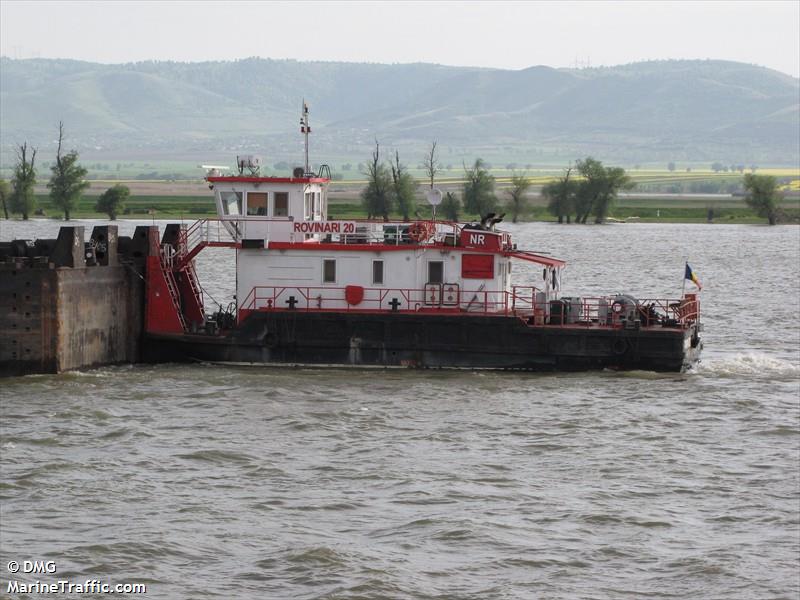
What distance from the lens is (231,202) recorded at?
34281 mm

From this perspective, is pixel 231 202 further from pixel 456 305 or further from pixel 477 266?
pixel 477 266

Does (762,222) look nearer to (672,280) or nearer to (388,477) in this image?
(672,280)

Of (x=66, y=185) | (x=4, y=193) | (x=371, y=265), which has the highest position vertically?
(x=66, y=185)

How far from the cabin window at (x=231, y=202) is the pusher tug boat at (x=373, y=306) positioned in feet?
0.11

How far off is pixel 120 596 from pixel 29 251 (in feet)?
52.1

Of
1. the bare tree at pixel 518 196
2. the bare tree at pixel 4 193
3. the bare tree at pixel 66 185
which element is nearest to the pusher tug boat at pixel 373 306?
the bare tree at pixel 66 185

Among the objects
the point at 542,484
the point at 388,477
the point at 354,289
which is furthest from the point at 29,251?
the point at 542,484

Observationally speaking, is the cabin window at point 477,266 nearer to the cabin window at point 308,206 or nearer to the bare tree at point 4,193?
the cabin window at point 308,206

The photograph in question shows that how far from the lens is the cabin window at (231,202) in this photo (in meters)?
34.2

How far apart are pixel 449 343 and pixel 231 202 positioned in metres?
6.44

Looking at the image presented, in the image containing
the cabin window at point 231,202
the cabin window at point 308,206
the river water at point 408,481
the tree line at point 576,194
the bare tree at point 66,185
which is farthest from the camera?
the tree line at point 576,194

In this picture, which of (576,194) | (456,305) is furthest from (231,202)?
(576,194)

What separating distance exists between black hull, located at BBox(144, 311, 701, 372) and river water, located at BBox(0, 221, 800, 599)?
0.41 m

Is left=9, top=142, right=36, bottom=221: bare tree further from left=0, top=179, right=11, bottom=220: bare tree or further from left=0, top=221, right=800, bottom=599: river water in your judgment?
left=0, top=221, right=800, bottom=599: river water
